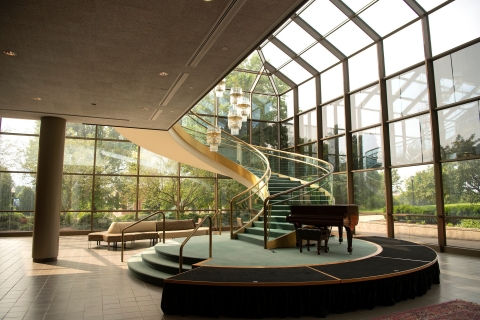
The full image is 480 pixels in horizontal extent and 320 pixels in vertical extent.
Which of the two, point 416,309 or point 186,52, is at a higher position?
point 186,52

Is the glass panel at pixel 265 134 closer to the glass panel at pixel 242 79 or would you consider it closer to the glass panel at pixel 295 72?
the glass panel at pixel 242 79

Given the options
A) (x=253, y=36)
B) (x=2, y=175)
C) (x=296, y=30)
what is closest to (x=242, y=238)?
(x=253, y=36)

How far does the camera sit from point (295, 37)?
14430 millimetres

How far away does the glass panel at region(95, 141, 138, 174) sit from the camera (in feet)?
50.3

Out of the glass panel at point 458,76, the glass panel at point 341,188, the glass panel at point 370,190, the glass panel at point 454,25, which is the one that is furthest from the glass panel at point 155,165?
the glass panel at point 454,25

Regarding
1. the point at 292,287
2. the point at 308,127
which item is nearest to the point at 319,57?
the point at 308,127

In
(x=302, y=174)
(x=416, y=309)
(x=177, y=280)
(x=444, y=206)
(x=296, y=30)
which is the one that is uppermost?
(x=296, y=30)

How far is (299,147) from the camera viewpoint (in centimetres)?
1612

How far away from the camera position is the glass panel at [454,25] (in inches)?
368

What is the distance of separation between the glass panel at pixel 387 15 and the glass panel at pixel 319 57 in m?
2.33

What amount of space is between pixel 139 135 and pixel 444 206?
30.1ft

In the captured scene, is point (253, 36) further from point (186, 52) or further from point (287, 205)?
point (287, 205)

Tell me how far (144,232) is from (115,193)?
463 cm

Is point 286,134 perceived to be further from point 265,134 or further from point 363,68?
point 363,68
